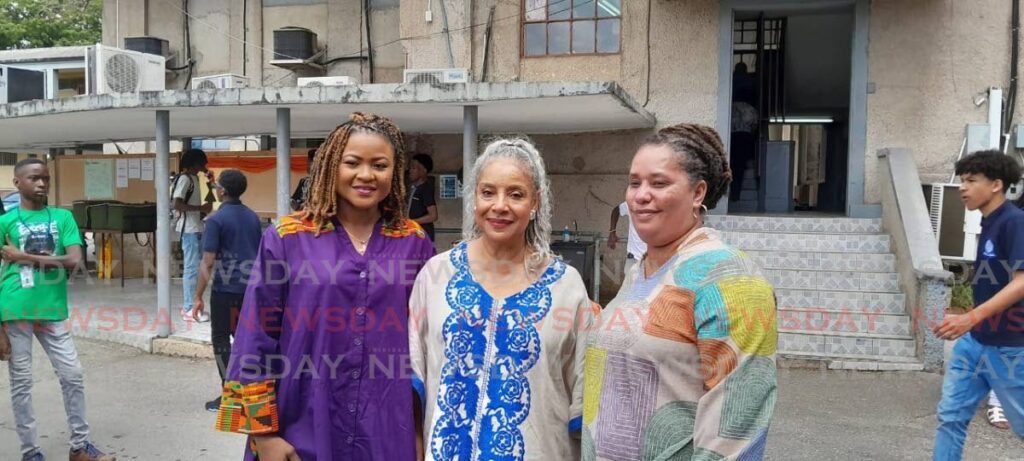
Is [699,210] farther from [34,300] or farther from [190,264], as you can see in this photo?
[190,264]

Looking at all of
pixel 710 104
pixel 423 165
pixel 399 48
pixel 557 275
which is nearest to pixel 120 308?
pixel 423 165

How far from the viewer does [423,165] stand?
734 centimetres

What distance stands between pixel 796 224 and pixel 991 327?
15.1ft

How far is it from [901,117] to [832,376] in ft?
12.4

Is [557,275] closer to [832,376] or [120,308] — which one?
[832,376]

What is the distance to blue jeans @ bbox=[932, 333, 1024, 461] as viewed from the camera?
3482 millimetres

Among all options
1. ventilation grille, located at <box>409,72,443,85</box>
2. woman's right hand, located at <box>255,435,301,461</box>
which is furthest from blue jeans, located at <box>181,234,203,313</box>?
woman's right hand, located at <box>255,435,301,461</box>

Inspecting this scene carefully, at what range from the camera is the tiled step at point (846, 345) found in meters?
6.44

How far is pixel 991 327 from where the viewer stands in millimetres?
3531

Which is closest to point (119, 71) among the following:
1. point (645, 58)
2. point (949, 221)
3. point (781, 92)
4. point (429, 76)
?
point (429, 76)

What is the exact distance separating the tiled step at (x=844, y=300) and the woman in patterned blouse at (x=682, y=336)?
5.60m

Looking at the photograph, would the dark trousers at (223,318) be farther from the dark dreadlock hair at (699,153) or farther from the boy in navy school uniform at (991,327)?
the boy in navy school uniform at (991,327)

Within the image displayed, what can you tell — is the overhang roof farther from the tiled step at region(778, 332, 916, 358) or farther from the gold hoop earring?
the gold hoop earring

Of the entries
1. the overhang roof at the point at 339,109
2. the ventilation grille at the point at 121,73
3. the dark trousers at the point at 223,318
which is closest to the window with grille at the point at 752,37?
the overhang roof at the point at 339,109
